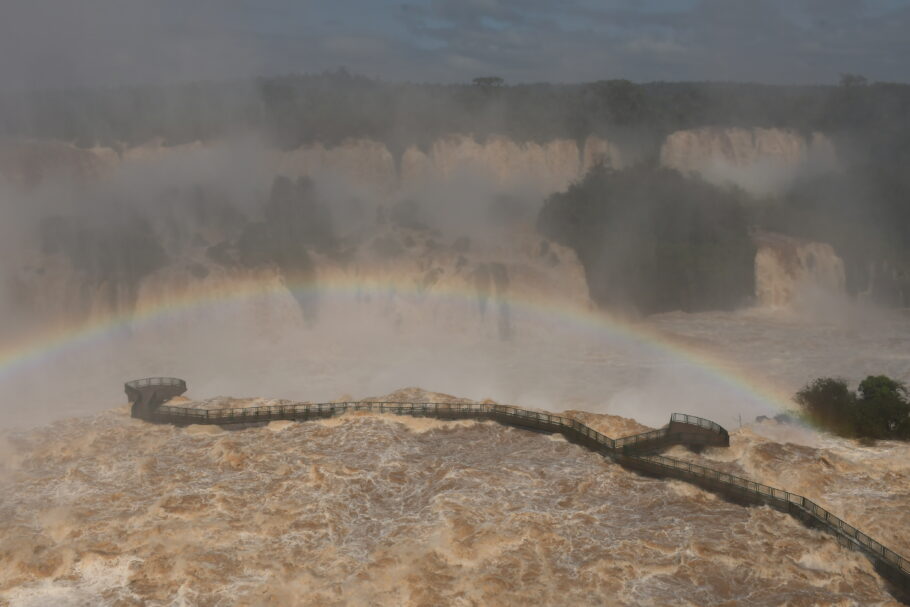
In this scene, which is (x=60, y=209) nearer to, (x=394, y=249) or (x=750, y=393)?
(x=394, y=249)

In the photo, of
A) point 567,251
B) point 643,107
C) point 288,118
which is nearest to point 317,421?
point 567,251

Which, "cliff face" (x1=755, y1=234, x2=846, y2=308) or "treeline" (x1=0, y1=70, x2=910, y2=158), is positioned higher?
"treeline" (x1=0, y1=70, x2=910, y2=158)

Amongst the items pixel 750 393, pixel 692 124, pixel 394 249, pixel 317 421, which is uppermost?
pixel 692 124

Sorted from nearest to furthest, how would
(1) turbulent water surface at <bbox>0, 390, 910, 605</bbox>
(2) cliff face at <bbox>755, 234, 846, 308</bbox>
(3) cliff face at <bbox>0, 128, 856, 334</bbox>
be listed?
(1) turbulent water surface at <bbox>0, 390, 910, 605</bbox>
(3) cliff face at <bbox>0, 128, 856, 334</bbox>
(2) cliff face at <bbox>755, 234, 846, 308</bbox>

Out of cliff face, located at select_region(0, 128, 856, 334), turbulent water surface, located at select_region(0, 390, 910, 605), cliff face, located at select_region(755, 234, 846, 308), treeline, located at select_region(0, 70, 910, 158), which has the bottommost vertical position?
turbulent water surface, located at select_region(0, 390, 910, 605)

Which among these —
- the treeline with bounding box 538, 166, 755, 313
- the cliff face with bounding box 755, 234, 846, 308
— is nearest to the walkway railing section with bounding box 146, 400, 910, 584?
the treeline with bounding box 538, 166, 755, 313

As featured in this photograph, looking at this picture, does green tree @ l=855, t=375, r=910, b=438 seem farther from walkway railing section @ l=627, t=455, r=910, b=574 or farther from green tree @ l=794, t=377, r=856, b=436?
walkway railing section @ l=627, t=455, r=910, b=574
